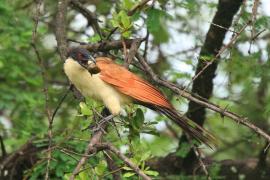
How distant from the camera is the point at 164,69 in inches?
267

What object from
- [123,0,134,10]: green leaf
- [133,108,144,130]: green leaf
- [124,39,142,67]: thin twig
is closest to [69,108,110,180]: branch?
[133,108,144,130]: green leaf

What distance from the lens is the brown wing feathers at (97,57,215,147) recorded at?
13.2ft

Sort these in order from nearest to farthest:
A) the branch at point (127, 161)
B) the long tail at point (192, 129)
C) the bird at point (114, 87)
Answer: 1. the branch at point (127, 161)
2. the long tail at point (192, 129)
3. the bird at point (114, 87)

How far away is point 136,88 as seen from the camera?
416 cm

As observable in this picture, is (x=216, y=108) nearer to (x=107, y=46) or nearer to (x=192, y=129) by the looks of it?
(x=192, y=129)

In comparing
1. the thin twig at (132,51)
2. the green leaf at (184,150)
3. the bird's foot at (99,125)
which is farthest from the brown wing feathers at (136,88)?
the green leaf at (184,150)

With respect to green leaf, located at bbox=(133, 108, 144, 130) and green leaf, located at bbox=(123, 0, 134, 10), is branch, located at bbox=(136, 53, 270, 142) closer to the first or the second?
green leaf, located at bbox=(133, 108, 144, 130)

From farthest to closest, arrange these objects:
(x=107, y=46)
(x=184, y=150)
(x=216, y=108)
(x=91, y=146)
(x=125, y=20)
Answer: (x=184, y=150)
(x=107, y=46)
(x=125, y=20)
(x=216, y=108)
(x=91, y=146)

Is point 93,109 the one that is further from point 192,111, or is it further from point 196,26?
point 196,26

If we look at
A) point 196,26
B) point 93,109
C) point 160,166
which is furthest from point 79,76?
point 196,26

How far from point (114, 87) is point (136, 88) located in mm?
151

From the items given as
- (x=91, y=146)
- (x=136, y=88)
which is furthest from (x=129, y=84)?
(x=91, y=146)

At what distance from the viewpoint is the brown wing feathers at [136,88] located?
4.04 meters

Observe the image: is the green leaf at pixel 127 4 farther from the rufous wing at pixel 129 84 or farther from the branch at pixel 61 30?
the branch at pixel 61 30
